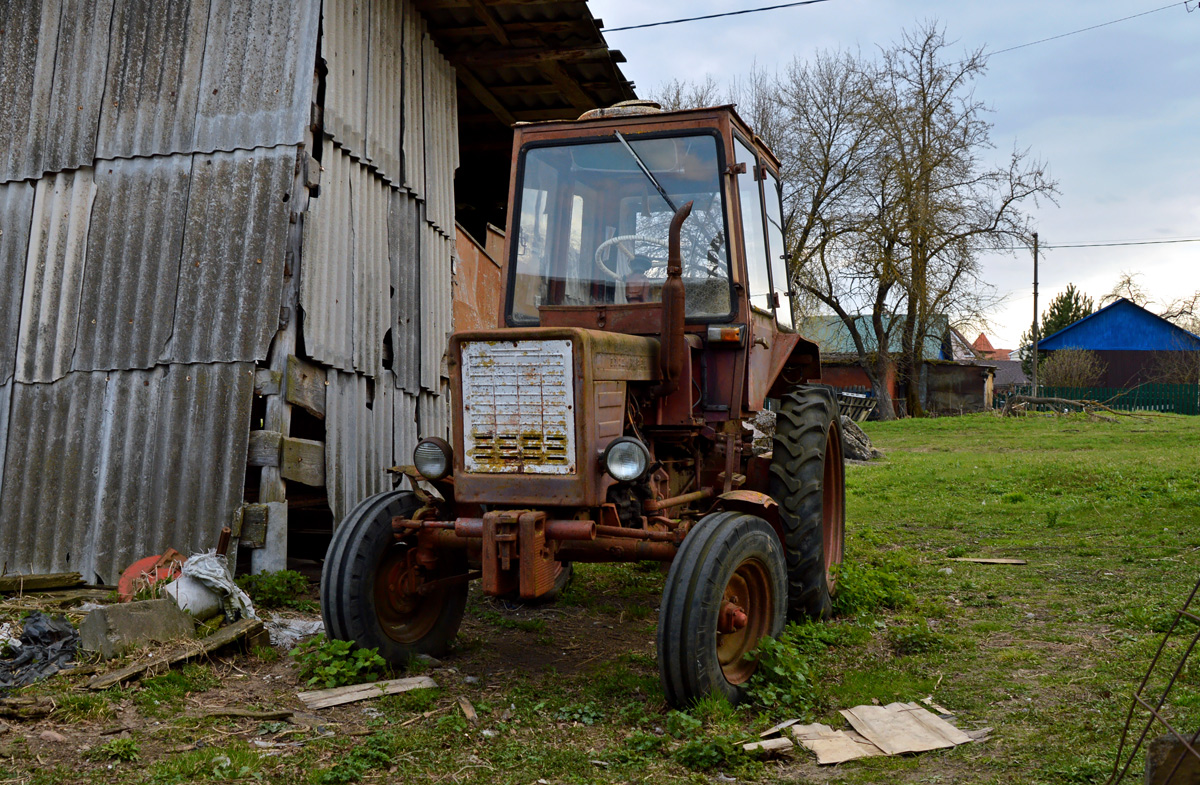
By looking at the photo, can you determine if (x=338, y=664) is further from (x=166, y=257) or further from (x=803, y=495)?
(x=166, y=257)

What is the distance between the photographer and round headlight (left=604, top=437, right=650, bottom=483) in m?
4.21

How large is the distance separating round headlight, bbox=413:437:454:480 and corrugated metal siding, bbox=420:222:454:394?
3816mm

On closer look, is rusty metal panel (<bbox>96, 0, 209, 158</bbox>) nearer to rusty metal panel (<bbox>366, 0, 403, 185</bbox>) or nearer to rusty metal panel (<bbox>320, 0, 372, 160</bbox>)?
rusty metal panel (<bbox>320, 0, 372, 160</bbox>)

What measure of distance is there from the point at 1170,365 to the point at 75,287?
45922mm

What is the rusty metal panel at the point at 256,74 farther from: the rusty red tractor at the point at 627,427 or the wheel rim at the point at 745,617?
the wheel rim at the point at 745,617

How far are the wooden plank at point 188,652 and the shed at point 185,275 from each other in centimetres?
130

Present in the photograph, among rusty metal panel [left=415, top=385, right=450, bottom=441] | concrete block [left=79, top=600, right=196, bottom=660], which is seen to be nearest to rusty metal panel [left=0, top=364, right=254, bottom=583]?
concrete block [left=79, top=600, right=196, bottom=660]

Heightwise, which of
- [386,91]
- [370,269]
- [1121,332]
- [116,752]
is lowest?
[116,752]

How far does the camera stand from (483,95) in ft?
32.4

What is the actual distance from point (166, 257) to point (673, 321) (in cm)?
402

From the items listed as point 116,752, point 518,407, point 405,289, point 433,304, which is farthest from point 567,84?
point 116,752

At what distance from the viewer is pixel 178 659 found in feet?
15.2

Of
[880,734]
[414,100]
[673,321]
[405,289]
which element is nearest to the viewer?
[880,734]

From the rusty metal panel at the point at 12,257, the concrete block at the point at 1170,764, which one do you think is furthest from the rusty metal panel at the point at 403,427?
the concrete block at the point at 1170,764
